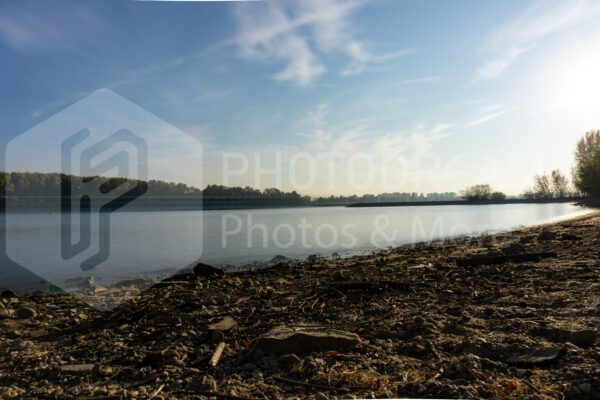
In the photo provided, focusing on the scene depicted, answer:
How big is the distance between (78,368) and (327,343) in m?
2.21

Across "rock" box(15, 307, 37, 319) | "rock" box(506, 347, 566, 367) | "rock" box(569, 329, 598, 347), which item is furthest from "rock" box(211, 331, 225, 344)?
"rock" box(15, 307, 37, 319)

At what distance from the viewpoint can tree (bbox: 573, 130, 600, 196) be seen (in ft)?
242

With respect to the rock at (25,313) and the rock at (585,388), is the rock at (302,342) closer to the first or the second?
the rock at (585,388)

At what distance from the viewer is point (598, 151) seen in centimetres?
7262

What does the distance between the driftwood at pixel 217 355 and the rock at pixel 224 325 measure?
50 cm

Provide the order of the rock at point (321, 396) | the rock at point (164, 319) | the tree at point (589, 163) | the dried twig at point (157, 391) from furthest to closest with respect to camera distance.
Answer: the tree at point (589, 163) < the rock at point (164, 319) < the dried twig at point (157, 391) < the rock at point (321, 396)

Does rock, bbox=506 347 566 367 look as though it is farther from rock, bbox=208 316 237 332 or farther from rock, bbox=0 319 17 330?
rock, bbox=0 319 17 330

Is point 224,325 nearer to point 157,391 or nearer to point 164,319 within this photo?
point 164,319

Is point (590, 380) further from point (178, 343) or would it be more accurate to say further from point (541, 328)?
point (178, 343)

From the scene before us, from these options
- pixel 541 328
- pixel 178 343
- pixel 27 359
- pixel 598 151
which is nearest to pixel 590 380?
pixel 541 328

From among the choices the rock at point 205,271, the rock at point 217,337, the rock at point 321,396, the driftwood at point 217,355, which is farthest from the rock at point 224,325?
the rock at point 205,271

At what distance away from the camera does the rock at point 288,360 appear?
339 cm

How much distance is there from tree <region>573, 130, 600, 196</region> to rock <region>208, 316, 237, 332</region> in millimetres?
86035

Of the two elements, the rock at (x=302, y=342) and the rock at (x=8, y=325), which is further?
the rock at (x=8, y=325)
